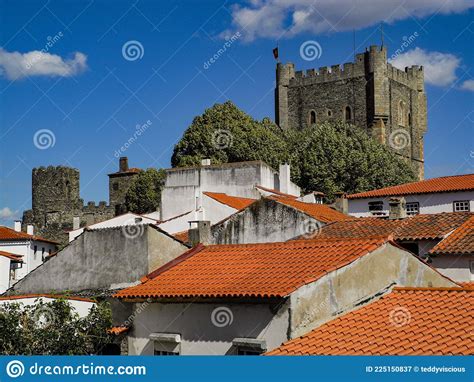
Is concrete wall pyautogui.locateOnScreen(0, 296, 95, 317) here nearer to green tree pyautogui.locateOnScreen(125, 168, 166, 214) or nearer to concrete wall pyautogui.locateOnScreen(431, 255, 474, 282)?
concrete wall pyautogui.locateOnScreen(431, 255, 474, 282)

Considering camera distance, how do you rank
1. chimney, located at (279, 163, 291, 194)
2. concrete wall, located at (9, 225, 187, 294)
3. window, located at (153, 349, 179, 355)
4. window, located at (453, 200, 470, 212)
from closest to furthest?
window, located at (153, 349, 179, 355) < concrete wall, located at (9, 225, 187, 294) < window, located at (453, 200, 470, 212) < chimney, located at (279, 163, 291, 194)

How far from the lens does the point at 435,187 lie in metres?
41.9

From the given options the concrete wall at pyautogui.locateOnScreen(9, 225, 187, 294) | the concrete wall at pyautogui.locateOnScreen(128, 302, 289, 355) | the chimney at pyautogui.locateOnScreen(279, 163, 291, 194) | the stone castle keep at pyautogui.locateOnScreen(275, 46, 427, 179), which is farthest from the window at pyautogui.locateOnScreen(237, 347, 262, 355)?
the stone castle keep at pyautogui.locateOnScreen(275, 46, 427, 179)

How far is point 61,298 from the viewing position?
1831cm

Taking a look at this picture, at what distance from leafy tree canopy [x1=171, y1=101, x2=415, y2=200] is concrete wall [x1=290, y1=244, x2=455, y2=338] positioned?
42.2 meters

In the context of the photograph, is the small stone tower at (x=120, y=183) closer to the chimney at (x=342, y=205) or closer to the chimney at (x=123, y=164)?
the chimney at (x=123, y=164)

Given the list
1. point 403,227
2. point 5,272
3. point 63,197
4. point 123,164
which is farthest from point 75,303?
point 123,164

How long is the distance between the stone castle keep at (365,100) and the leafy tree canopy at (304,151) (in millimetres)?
13598

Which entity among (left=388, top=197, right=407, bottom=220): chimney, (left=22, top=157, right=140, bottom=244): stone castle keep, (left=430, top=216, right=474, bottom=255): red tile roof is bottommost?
(left=430, top=216, right=474, bottom=255): red tile roof

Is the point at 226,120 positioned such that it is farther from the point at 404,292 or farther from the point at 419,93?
the point at 404,292

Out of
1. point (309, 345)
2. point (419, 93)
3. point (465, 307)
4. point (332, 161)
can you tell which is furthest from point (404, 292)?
point (419, 93)

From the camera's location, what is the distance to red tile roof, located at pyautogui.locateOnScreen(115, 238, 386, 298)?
15.0 meters

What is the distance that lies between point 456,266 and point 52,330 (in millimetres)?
13270

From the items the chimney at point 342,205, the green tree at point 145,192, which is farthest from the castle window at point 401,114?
the chimney at point 342,205
